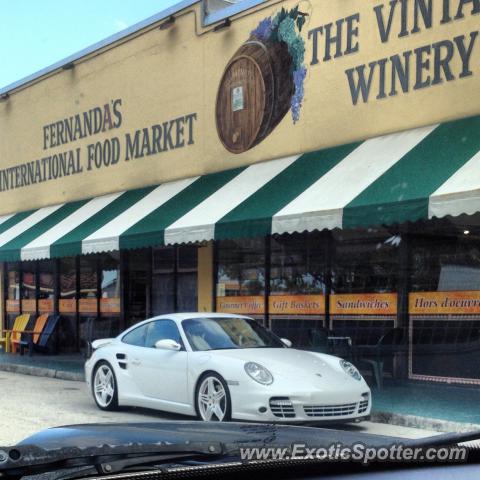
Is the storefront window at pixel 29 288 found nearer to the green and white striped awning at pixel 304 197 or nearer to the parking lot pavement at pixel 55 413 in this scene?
the green and white striped awning at pixel 304 197

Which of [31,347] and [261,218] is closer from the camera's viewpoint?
[261,218]

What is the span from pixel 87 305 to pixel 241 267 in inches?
232

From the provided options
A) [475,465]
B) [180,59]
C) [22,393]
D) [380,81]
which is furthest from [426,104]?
[475,465]

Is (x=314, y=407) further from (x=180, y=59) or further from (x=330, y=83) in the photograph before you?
(x=180, y=59)

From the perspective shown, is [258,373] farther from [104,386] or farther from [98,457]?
[98,457]

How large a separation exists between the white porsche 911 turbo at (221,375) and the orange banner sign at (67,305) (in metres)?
9.03

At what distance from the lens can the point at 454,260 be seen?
37.6 ft

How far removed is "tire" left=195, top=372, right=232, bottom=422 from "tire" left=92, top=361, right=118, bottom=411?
5.62ft

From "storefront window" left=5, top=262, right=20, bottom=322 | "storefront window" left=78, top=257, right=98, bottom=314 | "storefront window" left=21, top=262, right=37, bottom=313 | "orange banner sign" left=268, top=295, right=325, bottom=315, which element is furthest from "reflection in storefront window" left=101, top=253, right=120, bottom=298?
"orange banner sign" left=268, top=295, right=325, bottom=315

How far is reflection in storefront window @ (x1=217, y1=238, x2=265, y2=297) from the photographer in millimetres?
14430

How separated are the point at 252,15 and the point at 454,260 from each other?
632 centimetres

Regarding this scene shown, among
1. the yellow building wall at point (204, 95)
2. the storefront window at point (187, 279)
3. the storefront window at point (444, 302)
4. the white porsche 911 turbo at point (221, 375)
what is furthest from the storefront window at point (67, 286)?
the storefront window at point (444, 302)

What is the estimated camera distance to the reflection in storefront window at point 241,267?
14430 millimetres

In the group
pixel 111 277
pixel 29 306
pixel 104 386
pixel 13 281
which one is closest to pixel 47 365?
pixel 111 277
